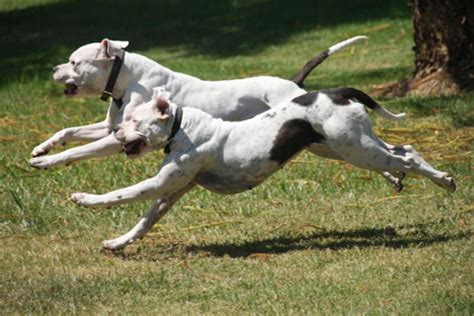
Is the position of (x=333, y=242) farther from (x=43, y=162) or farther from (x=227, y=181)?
(x=43, y=162)

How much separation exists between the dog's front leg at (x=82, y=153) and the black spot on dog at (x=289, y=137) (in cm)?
133

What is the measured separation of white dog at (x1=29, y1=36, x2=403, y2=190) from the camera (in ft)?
27.1

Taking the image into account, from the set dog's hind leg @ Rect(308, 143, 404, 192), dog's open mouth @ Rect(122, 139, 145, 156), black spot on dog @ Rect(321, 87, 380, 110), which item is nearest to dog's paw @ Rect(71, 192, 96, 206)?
dog's open mouth @ Rect(122, 139, 145, 156)

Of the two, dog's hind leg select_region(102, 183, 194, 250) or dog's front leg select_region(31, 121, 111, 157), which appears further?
dog's front leg select_region(31, 121, 111, 157)

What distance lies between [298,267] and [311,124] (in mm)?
1073

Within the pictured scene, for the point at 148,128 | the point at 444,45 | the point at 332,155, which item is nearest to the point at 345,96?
the point at 332,155

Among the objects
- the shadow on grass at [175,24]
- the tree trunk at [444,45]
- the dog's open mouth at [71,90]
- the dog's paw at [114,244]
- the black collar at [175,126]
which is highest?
the black collar at [175,126]

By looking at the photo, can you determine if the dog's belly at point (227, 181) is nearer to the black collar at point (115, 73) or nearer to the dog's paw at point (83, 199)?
the dog's paw at point (83, 199)

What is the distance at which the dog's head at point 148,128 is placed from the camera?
718cm

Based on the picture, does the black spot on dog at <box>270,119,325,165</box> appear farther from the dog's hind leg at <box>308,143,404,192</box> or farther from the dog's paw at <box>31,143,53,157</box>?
the dog's paw at <box>31,143,53,157</box>

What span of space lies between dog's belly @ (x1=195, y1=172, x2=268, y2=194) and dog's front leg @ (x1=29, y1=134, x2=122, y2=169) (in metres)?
0.85

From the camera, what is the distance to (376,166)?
24.3ft

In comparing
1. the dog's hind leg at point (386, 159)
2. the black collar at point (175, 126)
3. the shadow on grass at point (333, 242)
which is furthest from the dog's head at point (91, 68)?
the dog's hind leg at point (386, 159)

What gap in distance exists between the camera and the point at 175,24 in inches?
947
